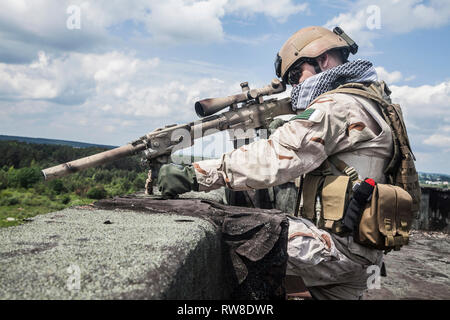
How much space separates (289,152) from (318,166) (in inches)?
9.5

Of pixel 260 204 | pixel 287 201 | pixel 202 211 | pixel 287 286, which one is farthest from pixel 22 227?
pixel 287 201

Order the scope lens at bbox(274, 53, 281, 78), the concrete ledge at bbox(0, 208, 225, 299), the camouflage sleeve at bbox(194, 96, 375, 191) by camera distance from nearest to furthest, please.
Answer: the concrete ledge at bbox(0, 208, 225, 299)
the camouflage sleeve at bbox(194, 96, 375, 191)
the scope lens at bbox(274, 53, 281, 78)

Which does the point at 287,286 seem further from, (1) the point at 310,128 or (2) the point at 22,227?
(2) the point at 22,227

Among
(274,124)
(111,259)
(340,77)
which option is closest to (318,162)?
(340,77)

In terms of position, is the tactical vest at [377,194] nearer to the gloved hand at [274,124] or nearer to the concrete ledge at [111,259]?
the concrete ledge at [111,259]

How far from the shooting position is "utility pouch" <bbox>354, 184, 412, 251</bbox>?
2.00 meters

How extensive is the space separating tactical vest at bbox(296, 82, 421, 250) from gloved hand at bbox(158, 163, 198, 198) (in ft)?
2.32

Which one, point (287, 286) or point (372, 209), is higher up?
point (372, 209)

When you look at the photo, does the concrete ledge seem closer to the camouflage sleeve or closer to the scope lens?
the camouflage sleeve

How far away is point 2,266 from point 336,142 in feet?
5.50

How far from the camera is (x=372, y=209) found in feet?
6.57

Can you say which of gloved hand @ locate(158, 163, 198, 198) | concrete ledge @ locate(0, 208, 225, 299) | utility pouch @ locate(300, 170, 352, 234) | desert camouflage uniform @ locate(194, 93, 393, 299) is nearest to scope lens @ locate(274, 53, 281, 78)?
desert camouflage uniform @ locate(194, 93, 393, 299)

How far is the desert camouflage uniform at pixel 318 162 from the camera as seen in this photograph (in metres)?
1.98

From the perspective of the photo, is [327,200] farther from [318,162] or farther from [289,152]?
[289,152]
